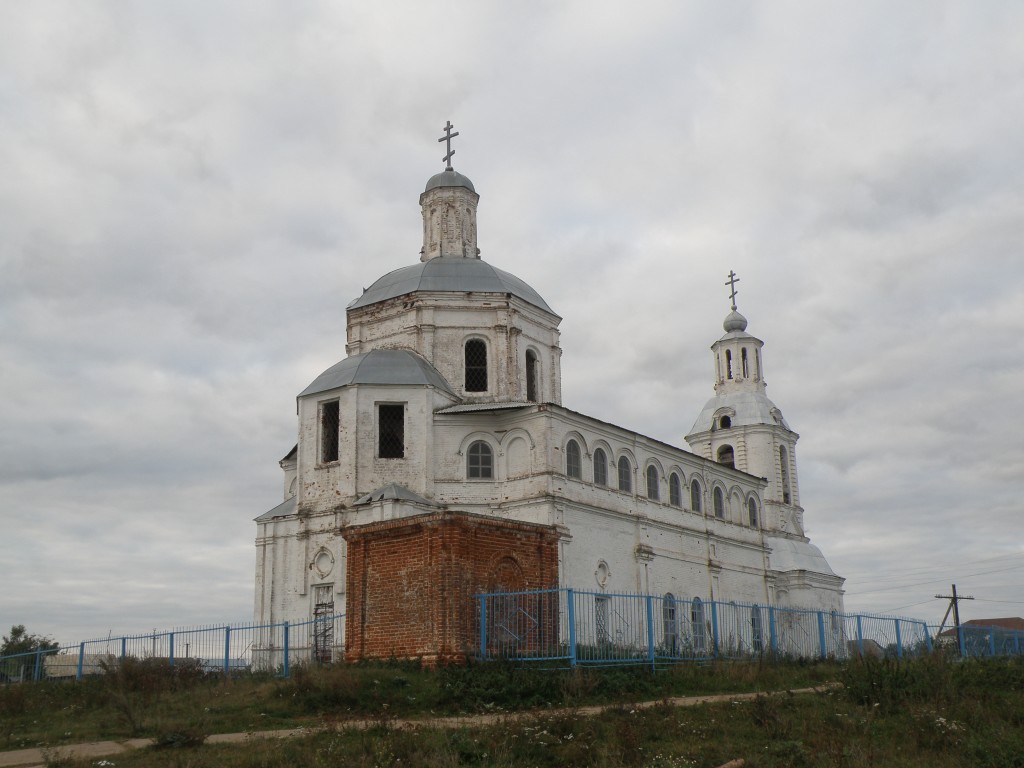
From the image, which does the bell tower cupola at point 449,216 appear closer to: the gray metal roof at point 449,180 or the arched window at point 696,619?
the gray metal roof at point 449,180

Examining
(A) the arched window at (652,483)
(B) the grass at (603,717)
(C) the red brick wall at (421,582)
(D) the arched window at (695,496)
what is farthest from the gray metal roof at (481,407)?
(B) the grass at (603,717)

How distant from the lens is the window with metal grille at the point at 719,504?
3334 cm

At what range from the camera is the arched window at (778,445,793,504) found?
133 feet

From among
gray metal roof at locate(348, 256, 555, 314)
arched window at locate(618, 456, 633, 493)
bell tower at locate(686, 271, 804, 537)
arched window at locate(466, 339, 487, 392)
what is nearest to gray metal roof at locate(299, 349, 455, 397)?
arched window at locate(466, 339, 487, 392)

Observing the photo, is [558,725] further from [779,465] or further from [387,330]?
[779,465]

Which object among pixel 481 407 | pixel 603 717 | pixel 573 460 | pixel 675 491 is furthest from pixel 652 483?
pixel 603 717

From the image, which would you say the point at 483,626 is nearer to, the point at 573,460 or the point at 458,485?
the point at 458,485

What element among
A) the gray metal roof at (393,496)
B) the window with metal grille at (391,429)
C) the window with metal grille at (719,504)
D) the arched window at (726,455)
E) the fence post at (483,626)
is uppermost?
the arched window at (726,455)

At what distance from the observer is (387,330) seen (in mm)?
29891

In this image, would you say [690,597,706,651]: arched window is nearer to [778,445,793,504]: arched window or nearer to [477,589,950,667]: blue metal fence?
[477,589,950,667]: blue metal fence

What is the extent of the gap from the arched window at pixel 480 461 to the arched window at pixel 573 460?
192 cm

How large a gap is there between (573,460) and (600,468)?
53.0 inches

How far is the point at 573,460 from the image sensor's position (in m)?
Answer: 26.5

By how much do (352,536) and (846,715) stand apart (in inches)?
383
